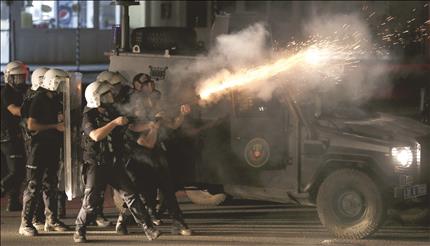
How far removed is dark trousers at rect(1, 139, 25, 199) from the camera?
12.6m

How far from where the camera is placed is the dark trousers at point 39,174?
10961mm

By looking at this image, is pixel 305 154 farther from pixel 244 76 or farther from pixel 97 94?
pixel 97 94

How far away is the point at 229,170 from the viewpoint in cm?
1125

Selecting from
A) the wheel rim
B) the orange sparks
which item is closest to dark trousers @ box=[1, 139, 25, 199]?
the orange sparks

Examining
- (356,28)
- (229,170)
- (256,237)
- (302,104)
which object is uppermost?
(356,28)

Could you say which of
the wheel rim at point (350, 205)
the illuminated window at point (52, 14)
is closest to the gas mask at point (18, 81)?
the wheel rim at point (350, 205)

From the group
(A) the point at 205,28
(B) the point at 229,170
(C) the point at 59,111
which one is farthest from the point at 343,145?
(A) the point at 205,28

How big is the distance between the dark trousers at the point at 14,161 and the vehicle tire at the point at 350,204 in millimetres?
4011

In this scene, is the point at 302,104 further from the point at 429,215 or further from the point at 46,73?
the point at 46,73

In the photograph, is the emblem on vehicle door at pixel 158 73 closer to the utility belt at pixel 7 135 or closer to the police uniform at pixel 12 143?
the police uniform at pixel 12 143

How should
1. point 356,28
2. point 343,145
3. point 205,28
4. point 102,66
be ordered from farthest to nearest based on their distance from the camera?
point 205,28 → point 102,66 → point 356,28 → point 343,145

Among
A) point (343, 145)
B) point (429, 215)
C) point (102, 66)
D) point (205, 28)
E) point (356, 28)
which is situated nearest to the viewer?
point (343, 145)

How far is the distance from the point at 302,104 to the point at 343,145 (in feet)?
2.23

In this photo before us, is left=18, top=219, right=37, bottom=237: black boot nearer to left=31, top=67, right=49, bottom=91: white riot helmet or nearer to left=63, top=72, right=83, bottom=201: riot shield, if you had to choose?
left=63, top=72, right=83, bottom=201: riot shield
